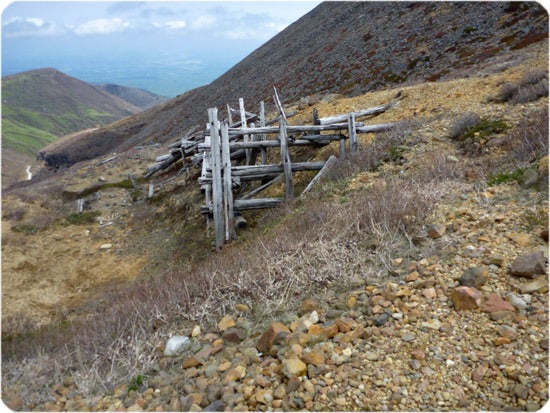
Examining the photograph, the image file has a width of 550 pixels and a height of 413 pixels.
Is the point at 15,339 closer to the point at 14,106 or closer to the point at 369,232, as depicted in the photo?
the point at 369,232

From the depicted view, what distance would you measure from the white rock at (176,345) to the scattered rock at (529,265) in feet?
11.3

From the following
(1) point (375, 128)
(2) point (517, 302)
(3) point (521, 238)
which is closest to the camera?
(2) point (517, 302)

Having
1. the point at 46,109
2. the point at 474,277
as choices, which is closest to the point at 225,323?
the point at 474,277

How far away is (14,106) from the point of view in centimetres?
14612

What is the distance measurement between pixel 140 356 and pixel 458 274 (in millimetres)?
3423

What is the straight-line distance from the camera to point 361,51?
3472 centimetres

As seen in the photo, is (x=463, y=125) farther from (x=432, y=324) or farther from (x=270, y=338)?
(x=270, y=338)

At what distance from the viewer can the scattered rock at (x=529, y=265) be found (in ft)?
11.9

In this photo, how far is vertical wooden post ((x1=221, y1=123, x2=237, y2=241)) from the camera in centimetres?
967

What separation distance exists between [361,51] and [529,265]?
34.8 meters

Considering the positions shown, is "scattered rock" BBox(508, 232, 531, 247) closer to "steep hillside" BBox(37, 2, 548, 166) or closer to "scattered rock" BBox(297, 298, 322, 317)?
"scattered rock" BBox(297, 298, 322, 317)

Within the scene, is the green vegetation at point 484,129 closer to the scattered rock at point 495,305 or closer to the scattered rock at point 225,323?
the scattered rock at point 495,305

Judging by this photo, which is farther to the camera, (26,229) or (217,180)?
(26,229)

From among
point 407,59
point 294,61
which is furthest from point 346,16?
point 407,59
